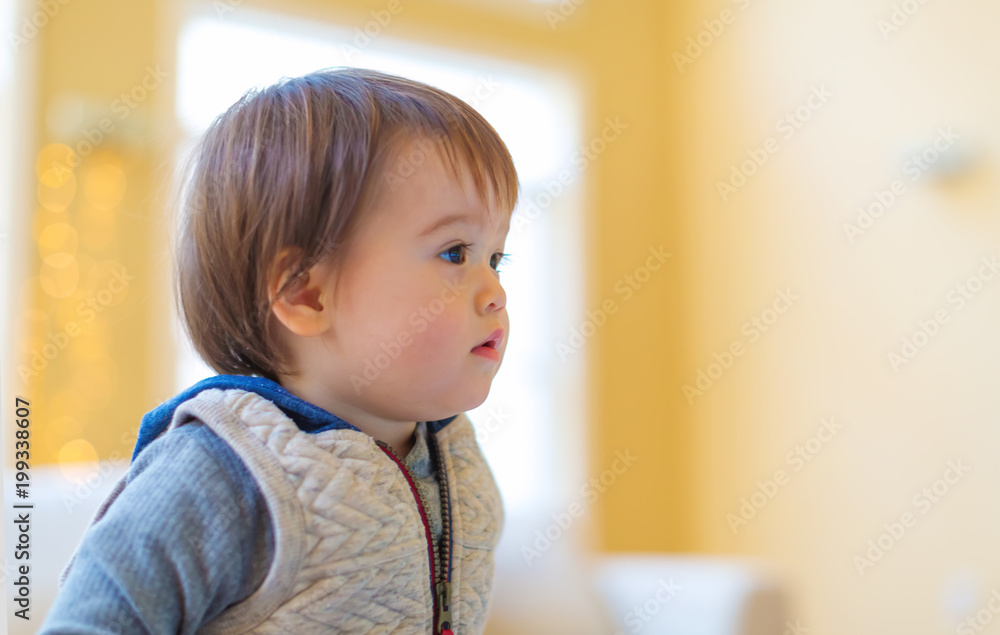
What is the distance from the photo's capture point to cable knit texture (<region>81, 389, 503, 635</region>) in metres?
0.66

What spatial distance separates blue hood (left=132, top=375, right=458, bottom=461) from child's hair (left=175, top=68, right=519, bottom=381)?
0.18 ft

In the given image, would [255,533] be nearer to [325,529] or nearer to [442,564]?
[325,529]

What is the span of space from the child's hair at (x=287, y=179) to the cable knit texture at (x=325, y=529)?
11cm

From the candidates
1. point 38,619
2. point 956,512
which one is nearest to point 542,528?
point 956,512

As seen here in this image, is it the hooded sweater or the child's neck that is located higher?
the child's neck

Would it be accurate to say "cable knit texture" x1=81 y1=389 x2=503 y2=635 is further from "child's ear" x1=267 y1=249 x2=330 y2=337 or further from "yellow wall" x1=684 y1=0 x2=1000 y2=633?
"yellow wall" x1=684 y1=0 x2=1000 y2=633

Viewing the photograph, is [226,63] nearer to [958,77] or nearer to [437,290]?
[437,290]

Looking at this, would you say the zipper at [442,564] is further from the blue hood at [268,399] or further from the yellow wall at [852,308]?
the yellow wall at [852,308]

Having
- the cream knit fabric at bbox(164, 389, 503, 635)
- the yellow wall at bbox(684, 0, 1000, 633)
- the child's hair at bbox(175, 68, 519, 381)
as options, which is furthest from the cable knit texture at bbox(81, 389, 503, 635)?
the yellow wall at bbox(684, 0, 1000, 633)

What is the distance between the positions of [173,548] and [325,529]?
118 mm

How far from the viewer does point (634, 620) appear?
5.00 ft

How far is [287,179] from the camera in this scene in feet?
2.44

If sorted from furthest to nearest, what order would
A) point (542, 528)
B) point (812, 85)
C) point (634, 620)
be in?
1. point (812, 85)
2. point (542, 528)
3. point (634, 620)

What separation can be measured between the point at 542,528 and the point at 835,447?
2.97 ft
